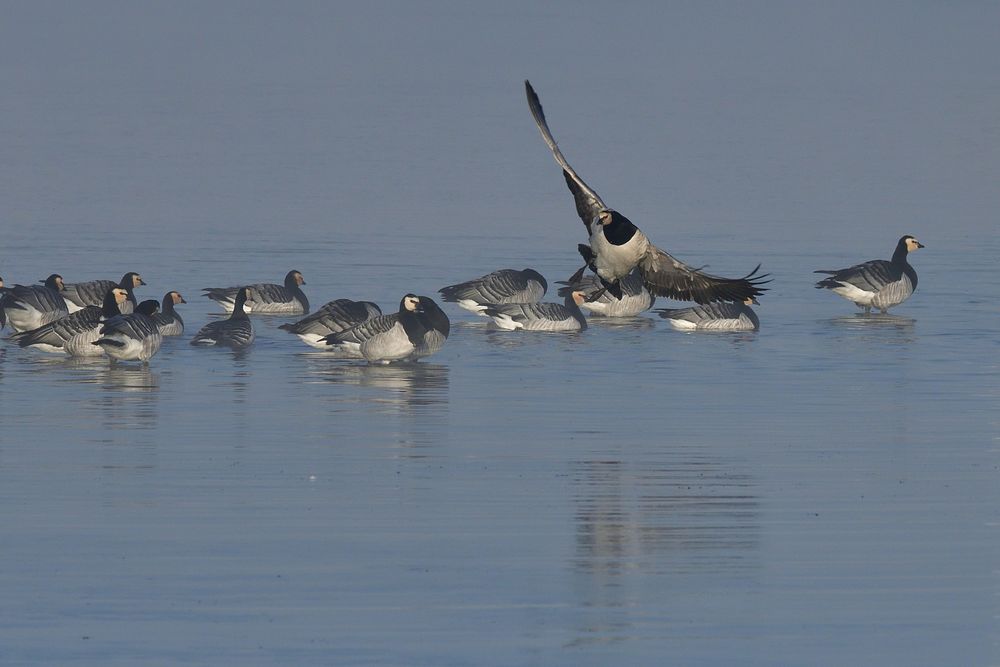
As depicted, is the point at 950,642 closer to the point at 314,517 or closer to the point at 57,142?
the point at 314,517

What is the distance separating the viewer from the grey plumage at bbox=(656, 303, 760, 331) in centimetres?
2370

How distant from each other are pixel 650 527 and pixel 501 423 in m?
4.44

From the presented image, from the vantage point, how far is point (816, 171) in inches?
1740

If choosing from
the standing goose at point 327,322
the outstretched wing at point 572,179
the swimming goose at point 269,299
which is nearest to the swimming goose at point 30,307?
the swimming goose at point 269,299

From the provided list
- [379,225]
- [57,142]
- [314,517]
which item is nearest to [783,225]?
[379,225]

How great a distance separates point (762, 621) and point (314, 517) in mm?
3553

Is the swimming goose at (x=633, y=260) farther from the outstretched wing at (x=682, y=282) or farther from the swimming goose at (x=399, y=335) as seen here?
the swimming goose at (x=399, y=335)

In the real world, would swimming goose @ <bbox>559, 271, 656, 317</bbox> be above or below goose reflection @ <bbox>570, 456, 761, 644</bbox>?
above

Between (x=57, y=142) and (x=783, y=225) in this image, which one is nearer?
(x=783, y=225)

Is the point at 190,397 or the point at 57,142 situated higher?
the point at 57,142

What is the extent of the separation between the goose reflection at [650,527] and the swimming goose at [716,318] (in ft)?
28.4

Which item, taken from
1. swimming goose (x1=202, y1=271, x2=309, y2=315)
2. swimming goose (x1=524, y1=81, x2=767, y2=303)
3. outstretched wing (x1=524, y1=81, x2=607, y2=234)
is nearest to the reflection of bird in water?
swimming goose (x1=524, y1=81, x2=767, y2=303)

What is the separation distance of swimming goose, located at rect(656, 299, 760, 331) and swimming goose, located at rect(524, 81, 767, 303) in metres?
Answer: 5.22

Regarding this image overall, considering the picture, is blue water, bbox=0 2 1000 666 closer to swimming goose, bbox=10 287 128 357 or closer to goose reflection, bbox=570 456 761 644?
goose reflection, bbox=570 456 761 644
